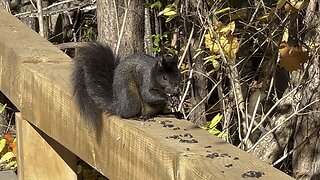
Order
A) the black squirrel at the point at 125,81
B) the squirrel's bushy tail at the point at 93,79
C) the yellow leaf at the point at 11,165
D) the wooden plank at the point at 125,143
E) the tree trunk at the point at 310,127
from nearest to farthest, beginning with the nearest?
1. the wooden plank at the point at 125,143
2. the squirrel's bushy tail at the point at 93,79
3. the black squirrel at the point at 125,81
4. the tree trunk at the point at 310,127
5. the yellow leaf at the point at 11,165

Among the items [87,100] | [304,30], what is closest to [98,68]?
[87,100]

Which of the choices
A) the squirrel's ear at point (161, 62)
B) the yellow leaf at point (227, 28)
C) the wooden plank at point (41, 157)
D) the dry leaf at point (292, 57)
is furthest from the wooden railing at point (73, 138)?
the dry leaf at point (292, 57)

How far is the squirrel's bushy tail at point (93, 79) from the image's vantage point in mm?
2383

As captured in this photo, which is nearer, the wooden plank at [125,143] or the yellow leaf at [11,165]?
the wooden plank at [125,143]

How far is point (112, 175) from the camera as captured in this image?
215 cm

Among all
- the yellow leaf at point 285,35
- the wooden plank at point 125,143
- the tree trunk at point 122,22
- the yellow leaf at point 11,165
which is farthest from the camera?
the tree trunk at point 122,22

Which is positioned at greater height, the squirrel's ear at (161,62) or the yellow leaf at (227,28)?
the yellow leaf at (227,28)

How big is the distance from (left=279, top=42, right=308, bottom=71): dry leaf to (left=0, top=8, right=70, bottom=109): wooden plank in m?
0.88

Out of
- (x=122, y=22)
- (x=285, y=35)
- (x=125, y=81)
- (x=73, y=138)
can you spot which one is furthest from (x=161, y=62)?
(x=122, y=22)

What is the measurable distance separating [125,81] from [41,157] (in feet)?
1.54

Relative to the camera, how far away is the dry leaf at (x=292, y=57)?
125 inches

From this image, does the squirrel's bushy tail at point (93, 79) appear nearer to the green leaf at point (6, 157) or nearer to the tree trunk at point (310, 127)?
the tree trunk at point (310, 127)

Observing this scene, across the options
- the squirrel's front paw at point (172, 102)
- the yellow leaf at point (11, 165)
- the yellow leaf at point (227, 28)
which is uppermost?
the yellow leaf at point (227, 28)

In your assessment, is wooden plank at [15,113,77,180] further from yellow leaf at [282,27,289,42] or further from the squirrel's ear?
yellow leaf at [282,27,289,42]
